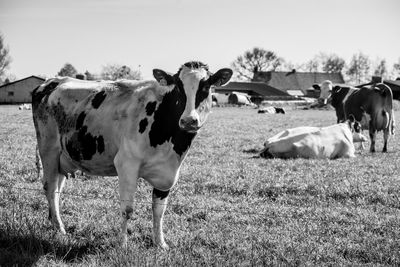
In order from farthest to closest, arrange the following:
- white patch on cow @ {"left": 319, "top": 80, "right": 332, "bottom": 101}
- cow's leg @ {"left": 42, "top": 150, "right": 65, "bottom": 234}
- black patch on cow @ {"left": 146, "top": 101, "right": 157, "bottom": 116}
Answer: white patch on cow @ {"left": 319, "top": 80, "right": 332, "bottom": 101}
cow's leg @ {"left": 42, "top": 150, "right": 65, "bottom": 234}
black patch on cow @ {"left": 146, "top": 101, "right": 157, "bottom": 116}

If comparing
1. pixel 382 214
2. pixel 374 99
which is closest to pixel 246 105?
pixel 374 99

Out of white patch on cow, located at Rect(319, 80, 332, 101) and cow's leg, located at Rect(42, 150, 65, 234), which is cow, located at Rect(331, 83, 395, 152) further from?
cow's leg, located at Rect(42, 150, 65, 234)

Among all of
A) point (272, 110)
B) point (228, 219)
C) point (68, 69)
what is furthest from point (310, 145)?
point (68, 69)

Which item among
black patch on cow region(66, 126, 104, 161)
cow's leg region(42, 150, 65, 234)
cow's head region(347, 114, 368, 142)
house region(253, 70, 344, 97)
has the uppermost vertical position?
black patch on cow region(66, 126, 104, 161)

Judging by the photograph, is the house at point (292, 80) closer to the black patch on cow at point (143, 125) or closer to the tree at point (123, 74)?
the tree at point (123, 74)

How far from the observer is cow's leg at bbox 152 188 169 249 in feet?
18.0

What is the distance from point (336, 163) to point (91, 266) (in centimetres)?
828

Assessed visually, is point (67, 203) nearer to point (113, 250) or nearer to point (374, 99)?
point (113, 250)

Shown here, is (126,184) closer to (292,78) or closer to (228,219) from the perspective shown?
(228,219)

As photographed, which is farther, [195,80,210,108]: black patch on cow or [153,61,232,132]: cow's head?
[195,80,210,108]: black patch on cow

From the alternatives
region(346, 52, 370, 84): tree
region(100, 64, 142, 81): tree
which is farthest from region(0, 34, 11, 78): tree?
region(346, 52, 370, 84): tree

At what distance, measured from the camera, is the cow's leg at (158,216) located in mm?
5488

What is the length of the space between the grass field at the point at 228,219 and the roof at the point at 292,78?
94.6 metres

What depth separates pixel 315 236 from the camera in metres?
5.71
